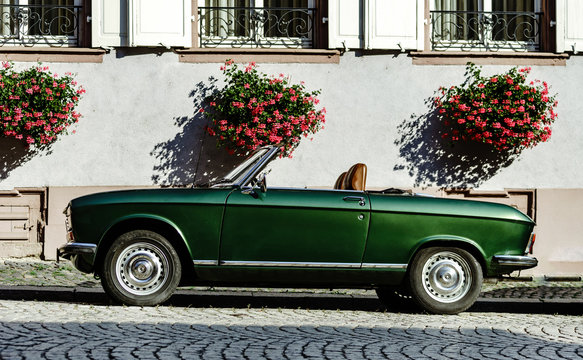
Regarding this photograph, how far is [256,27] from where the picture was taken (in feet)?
46.6

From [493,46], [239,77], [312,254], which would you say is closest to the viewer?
[312,254]

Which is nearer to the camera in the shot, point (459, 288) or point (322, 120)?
point (459, 288)

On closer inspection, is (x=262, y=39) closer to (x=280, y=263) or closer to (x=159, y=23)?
(x=159, y=23)

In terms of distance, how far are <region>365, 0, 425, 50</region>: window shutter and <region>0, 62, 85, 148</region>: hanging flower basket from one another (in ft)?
14.8

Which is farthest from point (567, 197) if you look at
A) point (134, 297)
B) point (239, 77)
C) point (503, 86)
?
point (134, 297)

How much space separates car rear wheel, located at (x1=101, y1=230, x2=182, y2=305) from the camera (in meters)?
8.09

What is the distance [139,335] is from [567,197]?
919 cm

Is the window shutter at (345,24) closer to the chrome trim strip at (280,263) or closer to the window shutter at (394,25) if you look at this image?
the window shutter at (394,25)

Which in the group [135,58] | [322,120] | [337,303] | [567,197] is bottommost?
[337,303]

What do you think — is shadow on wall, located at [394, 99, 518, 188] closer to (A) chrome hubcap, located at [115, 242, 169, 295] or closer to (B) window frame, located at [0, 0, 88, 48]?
(B) window frame, located at [0, 0, 88, 48]

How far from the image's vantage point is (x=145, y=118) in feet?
45.4

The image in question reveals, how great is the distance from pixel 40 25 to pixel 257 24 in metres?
3.24

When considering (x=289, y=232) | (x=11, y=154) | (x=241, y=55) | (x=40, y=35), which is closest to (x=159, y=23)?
(x=241, y=55)

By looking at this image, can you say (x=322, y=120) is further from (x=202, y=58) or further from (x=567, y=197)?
(x=567, y=197)
